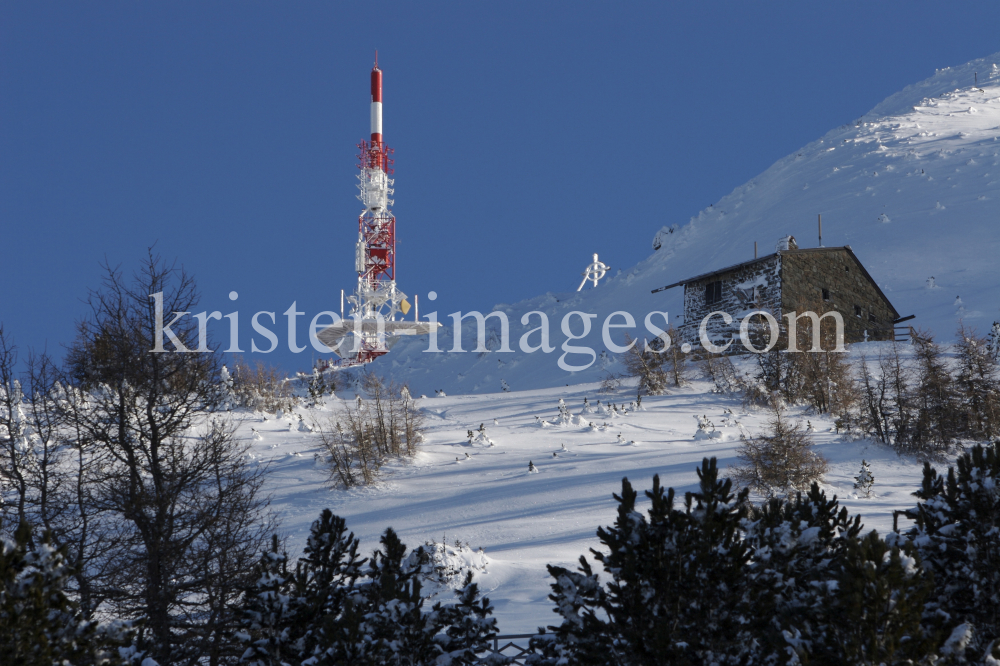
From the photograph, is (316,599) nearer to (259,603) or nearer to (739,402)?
(259,603)

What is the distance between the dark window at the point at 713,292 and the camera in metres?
38.5

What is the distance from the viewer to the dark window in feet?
126

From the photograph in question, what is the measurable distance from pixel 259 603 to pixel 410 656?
1.89 meters

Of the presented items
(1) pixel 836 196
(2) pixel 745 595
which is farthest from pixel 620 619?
(1) pixel 836 196

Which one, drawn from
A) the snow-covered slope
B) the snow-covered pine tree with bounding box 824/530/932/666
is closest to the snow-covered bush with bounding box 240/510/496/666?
the snow-covered pine tree with bounding box 824/530/932/666

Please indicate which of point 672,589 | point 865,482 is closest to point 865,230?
point 865,482

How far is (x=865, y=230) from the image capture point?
5197 centimetres

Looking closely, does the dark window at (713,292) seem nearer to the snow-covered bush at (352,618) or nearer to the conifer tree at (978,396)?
the conifer tree at (978,396)

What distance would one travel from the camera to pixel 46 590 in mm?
6715

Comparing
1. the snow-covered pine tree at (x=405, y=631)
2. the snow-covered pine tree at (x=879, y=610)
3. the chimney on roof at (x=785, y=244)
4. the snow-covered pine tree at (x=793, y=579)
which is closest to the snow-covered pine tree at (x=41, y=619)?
the snow-covered pine tree at (x=405, y=631)

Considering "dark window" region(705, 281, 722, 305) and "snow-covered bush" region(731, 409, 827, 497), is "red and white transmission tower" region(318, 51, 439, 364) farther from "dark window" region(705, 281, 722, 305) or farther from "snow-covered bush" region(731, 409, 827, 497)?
"snow-covered bush" region(731, 409, 827, 497)

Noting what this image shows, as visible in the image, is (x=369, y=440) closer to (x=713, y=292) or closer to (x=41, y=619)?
(x=41, y=619)

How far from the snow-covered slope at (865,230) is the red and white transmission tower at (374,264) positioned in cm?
363

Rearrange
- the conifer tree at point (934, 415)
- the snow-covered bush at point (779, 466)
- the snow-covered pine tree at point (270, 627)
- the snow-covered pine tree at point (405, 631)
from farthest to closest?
the conifer tree at point (934, 415) → the snow-covered bush at point (779, 466) → the snow-covered pine tree at point (270, 627) → the snow-covered pine tree at point (405, 631)
